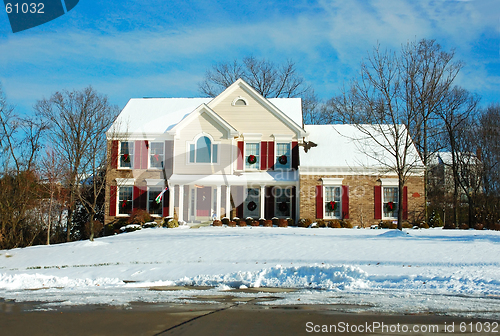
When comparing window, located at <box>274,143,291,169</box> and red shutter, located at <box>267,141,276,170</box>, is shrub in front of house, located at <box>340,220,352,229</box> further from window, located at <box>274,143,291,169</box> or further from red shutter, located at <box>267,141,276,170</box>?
red shutter, located at <box>267,141,276,170</box>

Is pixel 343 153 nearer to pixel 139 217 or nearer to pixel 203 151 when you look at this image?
pixel 203 151

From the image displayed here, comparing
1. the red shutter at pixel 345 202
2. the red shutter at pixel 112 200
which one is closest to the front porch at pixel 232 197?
the red shutter at pixel 345 202

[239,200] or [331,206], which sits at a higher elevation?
[239,200]

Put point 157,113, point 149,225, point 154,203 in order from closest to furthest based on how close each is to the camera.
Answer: point 149,225 < point 154,203 < point 157,113

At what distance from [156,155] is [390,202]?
47.0 feet

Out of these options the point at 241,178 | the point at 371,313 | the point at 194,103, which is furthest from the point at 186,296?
the point at 194,103

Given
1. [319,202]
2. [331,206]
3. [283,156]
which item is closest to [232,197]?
[283,156]

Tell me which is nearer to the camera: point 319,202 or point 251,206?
point 319,202

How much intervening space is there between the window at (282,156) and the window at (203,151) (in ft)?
12.6

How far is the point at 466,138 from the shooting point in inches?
1422

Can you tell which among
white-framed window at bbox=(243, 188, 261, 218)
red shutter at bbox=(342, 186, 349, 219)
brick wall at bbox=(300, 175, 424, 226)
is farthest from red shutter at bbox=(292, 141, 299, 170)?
red shutter at bbox=(342, 186, 349, 219)

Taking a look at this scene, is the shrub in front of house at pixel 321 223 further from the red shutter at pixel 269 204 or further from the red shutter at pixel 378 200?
the red shutter at pixel 378 200

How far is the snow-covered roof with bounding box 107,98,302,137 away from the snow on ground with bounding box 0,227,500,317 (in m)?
10.9

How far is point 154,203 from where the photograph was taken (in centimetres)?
2716
